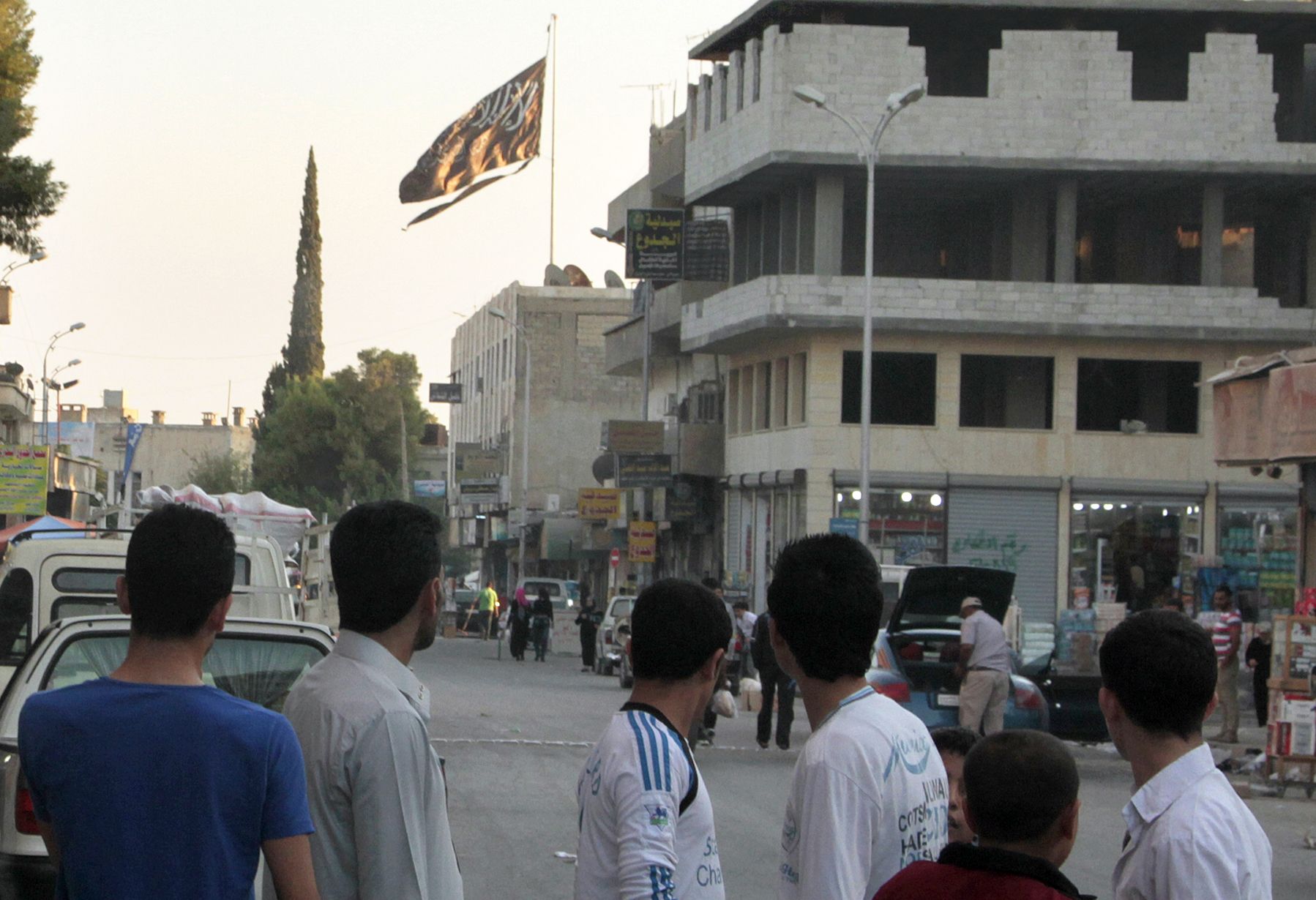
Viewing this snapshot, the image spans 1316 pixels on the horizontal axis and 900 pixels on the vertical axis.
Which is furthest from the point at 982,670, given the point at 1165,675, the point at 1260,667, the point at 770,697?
the point at 1165,675

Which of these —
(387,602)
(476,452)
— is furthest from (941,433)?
(476,452)

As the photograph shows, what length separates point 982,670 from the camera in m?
16.6

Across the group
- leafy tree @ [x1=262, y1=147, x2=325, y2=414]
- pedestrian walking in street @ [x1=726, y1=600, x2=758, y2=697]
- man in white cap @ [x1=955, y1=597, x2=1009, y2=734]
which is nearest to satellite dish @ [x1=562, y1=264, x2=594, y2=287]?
leafy tree @ [x1=262, y1=147, x2=325, y2=414]

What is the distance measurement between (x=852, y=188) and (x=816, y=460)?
22.4 ft

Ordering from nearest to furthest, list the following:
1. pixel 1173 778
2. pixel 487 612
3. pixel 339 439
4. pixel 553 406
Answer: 1. pixel 1173 778
2. pixel 487 612
3. pixel 553 406
4. pixel 339 439

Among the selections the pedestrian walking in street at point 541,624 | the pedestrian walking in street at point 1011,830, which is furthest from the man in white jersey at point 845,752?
the pedestrian walking in street at point 541,624

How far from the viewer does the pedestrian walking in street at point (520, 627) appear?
41.2 meters

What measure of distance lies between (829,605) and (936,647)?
50.0 feet

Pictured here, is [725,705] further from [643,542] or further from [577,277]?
[577,277]

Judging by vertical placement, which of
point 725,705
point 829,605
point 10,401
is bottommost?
point 725,705

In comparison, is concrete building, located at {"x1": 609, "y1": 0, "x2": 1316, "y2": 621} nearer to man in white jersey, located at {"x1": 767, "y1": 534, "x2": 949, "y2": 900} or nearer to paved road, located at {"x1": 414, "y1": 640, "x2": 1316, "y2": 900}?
paved road, located at {"x1": 414, "y1": 640, "x2": 1316, "y2": 900}

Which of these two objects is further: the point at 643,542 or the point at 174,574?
the point at 643,542

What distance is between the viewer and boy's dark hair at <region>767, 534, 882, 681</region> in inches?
145

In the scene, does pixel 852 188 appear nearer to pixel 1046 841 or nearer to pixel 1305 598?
pixel 1305 598
